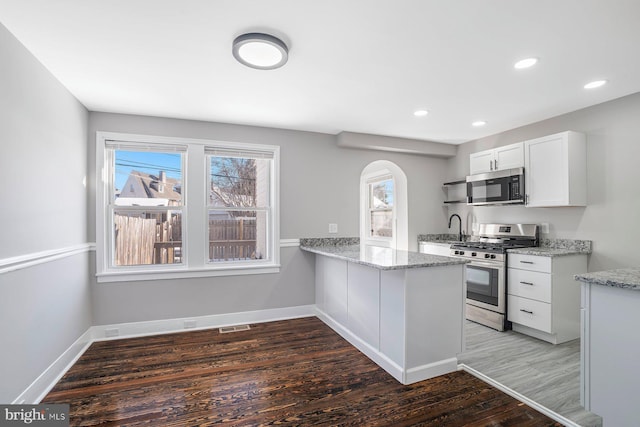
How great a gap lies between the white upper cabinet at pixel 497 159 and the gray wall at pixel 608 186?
13.9 inches

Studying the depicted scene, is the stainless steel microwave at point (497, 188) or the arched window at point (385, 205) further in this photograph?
the arched window at point (385, 205)

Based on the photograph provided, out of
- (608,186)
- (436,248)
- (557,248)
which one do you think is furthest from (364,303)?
(608,186)

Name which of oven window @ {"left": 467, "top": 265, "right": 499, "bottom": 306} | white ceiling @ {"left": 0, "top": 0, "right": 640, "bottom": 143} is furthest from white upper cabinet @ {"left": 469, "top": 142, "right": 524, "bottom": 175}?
oven window @ {"left": 467, "top": 265, "right": 499, "bottom": 306}

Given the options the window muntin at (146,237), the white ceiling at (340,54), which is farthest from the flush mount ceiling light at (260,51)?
the window muntin at (146,237)

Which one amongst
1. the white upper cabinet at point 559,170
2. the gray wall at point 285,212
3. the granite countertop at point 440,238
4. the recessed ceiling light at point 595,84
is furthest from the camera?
the granite countertop at point 440,238

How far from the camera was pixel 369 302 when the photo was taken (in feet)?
9.15

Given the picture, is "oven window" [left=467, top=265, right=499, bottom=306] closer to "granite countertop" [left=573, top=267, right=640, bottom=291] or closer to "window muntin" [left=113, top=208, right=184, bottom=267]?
"granite countertop" [left=573, top=267, right=640, bottom=291]

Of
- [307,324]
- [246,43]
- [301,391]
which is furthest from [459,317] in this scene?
[246,43]

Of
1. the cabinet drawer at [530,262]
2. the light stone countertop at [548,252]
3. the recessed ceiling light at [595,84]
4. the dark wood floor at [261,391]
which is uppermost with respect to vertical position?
the recessed ceiling light at [595,84]

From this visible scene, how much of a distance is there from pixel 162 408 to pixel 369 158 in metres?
3.58

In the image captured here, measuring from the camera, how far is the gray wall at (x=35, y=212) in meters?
1.83

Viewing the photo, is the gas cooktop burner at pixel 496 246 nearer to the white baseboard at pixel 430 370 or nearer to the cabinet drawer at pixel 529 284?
the cabinet drawer at pixel 529 284

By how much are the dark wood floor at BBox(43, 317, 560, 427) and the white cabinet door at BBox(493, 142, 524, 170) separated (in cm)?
253

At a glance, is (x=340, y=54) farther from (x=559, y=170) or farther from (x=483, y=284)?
(x=483, y=284)
